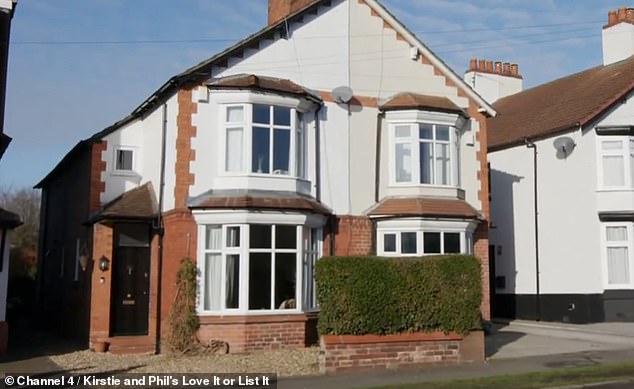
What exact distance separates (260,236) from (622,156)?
1337 cm

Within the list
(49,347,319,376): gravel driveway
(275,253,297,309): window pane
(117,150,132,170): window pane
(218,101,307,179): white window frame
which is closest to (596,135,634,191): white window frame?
(218,101,307,179): white window frame

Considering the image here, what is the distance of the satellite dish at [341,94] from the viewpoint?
18.6 meters

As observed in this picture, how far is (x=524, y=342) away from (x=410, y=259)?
5886 millimetres

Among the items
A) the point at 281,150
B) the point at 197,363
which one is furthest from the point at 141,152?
the point at 197,363

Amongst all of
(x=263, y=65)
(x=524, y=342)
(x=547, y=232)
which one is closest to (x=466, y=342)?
(x=524, y=342)

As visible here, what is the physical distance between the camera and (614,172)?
76.0ft

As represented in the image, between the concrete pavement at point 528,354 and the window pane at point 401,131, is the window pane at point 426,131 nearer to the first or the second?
the window pane at point 401,131

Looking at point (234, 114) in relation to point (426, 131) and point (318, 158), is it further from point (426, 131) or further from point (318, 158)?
point (426, 131)

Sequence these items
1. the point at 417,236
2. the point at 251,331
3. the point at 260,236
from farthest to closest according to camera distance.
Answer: the point at 417,236 < the point at 260,236 < the point at 251,331

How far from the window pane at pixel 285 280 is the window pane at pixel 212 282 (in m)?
1.36

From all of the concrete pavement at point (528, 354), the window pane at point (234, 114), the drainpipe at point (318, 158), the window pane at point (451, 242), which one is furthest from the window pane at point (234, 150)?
the concrete pavement at point (528, 354)

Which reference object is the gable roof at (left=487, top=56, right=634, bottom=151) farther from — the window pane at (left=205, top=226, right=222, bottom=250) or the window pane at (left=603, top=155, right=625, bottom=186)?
the window pane at (left=205, top=226, right=222, bottom=250)

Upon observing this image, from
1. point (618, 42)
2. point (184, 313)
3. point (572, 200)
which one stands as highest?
point (618, 42)

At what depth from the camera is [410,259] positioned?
1363cm
